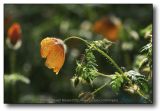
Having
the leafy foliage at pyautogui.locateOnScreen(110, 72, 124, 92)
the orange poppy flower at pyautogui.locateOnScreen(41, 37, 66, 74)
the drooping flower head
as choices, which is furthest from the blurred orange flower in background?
the leafy foliage at pyautogui.locateOnScreen(110, 72, 124, 92)

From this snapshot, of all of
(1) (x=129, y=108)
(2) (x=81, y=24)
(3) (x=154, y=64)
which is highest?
(2) (x=81, y=24)

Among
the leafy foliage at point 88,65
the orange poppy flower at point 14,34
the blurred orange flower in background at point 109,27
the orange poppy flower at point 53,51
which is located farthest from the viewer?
the blurred orange flower in background at point 109,27

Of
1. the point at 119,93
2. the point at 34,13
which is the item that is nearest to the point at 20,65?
the point at 34,13

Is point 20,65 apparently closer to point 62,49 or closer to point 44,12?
point 44,12

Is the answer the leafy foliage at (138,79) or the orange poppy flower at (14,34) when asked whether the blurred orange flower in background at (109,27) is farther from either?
the leafy foliage at (138,79)

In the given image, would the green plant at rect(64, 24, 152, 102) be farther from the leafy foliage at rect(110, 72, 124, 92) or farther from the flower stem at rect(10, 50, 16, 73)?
the flower stem at rect(10, 50, 16, 73)

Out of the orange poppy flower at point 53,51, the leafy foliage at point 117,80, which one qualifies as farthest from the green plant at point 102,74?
the orange poppy flower at point 53,51

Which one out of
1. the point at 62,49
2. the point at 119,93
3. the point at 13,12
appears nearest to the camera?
the point at 62,49
